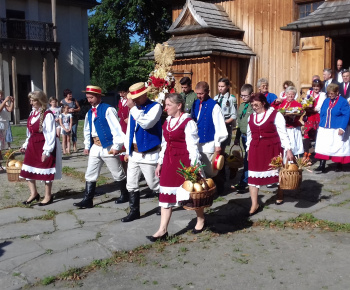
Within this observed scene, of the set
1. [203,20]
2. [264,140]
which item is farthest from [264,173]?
[203,20]

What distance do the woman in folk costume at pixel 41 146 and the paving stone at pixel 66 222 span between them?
0.74 m

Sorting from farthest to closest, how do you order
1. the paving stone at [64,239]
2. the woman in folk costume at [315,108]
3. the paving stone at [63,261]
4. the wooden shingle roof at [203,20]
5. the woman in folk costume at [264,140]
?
the wooden shingle roof at [203,20]
the woman in folk costume at [315,108]
the woman in folk costume at [264,140]
the paving stone at [64,239]
the paving stone at [63,261]

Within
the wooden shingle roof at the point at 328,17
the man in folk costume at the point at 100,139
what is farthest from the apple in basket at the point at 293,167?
the wooden shingle roof at the point at 328,17

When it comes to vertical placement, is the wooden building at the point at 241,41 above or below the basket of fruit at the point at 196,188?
above

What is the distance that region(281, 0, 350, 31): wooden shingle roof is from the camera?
36.2 feet

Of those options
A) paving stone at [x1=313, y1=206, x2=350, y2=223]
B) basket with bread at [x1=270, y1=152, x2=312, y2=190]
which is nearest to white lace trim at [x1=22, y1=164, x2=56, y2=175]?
basket with bread at [x1=270, y1=152, x2=312, y2=190]

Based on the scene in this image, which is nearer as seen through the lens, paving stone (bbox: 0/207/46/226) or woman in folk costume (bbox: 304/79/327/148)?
paving stone (bbox: 0/207/46/226)

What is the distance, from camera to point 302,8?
46.2 feet

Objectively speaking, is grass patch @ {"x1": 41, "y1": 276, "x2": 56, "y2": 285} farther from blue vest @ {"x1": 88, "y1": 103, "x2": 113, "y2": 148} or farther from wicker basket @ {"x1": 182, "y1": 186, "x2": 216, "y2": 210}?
blue vest @ {"x1": 88, "y1": 103, "x2": 113, "y2": 148}

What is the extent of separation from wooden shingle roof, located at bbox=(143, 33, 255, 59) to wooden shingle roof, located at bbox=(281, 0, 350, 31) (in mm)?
2843

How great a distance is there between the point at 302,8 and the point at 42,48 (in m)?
16.6

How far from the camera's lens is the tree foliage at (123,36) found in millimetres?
30953

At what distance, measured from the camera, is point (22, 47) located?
25.1m

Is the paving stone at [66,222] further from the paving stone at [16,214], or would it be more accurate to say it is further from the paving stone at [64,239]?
the paving stone at [16,214]
